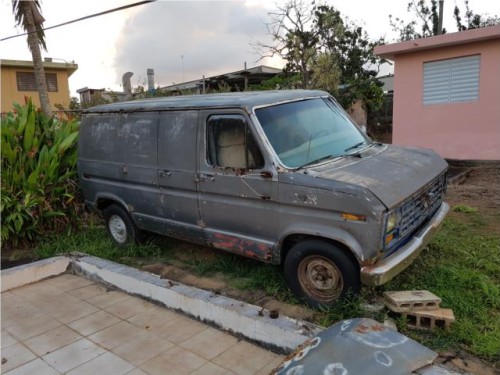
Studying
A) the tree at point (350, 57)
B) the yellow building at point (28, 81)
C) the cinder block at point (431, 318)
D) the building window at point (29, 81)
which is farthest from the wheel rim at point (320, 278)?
the building window at point (29, 81)

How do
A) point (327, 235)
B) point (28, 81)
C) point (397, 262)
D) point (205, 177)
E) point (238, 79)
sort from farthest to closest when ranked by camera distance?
point (28, 81)
point (238, 79)
point (205, 177)
point (327, 235)
point (397, 262)

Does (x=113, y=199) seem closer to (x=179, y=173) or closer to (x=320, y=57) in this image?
(x=179, y=173)

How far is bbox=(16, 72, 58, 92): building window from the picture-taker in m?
23.4

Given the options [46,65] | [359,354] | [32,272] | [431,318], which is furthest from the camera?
[46,65]

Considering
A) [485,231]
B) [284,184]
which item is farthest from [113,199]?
[485,231]

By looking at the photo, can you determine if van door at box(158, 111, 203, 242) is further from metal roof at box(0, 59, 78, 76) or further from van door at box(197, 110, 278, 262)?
metal roof at box(0, 59, 78, 76)

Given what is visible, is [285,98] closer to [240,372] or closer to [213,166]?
[213,166]

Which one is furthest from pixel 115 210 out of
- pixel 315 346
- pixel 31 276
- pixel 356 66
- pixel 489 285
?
pixel 356 66

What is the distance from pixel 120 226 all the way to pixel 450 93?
8.84m

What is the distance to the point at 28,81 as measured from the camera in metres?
23.7

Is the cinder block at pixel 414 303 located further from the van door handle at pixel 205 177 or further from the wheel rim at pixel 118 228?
the wheel rim at pixel 118 228

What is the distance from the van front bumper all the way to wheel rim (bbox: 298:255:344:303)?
36 centimetres

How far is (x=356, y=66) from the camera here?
23.6m

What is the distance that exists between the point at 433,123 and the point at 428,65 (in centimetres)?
149
